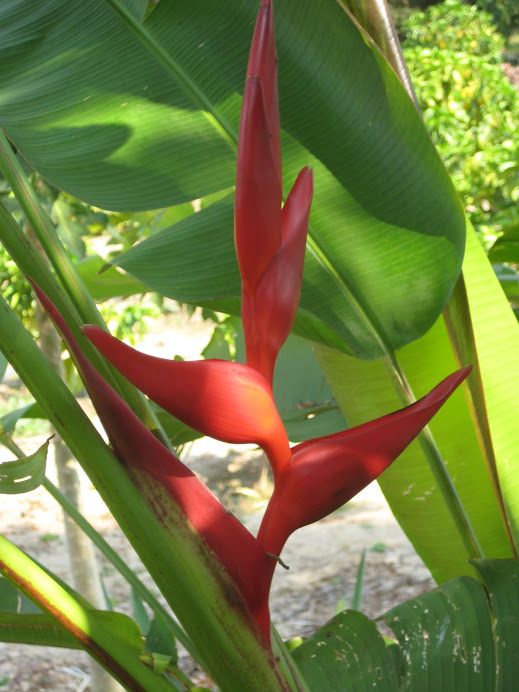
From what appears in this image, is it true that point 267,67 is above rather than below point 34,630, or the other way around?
above

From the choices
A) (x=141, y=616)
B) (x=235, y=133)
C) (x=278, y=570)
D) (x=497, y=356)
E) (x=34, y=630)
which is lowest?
(x=278, y=570)

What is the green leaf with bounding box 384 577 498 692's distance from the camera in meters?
0.56

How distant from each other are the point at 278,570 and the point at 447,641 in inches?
83.3

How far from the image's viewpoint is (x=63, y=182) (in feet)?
2.02

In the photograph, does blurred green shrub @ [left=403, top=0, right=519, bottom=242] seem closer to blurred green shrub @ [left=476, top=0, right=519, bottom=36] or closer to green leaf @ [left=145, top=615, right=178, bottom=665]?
green leaf @ [left=145, top=615, right=178, bottom=665]

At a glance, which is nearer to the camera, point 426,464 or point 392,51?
point 392,51

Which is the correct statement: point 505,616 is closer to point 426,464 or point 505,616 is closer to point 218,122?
point 426,464

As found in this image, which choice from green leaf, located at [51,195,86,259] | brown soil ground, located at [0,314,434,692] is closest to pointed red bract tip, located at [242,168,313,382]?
green leaf, located at [51,195,86,259]

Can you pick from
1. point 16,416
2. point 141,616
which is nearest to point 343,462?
point 16,416

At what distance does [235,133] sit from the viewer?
59cm

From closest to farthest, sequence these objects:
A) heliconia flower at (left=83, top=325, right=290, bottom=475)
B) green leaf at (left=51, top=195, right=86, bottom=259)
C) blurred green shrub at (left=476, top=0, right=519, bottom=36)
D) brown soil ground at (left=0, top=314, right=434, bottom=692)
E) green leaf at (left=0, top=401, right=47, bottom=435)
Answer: heliconia flower at (left=83, top=325, right=290, bottom=475) < green leaf at (left=0, top=401, right=47, bottom=435) < green leaf at (left=51, top=195, right=86, bottom=259) < brown soil ground at (left=0, top=314, right=434, bottom=692) < blurred green shrub at (left=476, top=0, right=519, bottom=36)

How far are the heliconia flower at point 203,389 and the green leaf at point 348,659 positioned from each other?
0.30 meters

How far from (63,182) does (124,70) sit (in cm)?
11

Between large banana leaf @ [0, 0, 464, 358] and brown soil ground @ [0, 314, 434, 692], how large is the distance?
1.45 m
